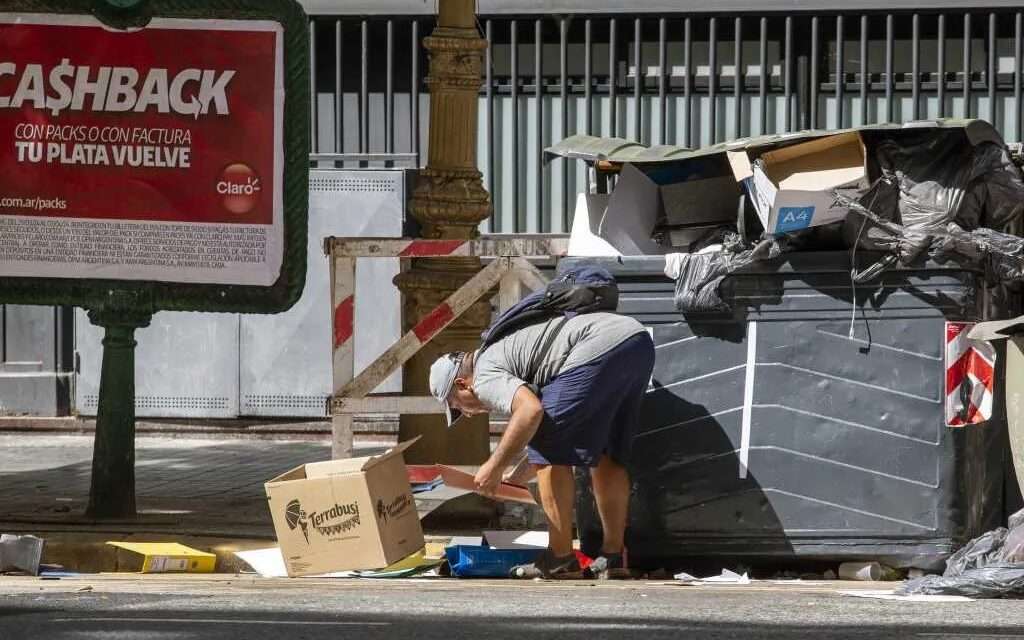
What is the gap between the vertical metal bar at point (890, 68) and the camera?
561 inches

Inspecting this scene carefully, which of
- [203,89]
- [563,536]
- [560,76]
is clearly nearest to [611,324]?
[563,536]

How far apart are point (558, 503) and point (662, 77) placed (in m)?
7.17

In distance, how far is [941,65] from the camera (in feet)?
46.7

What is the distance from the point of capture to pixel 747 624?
6.17m

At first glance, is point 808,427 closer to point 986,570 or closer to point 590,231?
point 986,570

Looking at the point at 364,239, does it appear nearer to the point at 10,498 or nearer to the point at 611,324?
the point at 611,324

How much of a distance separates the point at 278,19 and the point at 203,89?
50 cm

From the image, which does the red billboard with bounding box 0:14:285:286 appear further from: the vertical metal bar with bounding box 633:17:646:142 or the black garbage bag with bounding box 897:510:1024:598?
the vertical metal bar with bounding box 633:17:646:142

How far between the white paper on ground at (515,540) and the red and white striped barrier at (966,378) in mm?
1920

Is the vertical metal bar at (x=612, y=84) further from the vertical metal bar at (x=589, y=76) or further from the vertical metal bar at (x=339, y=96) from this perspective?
the vertical metal bar at (x=339, y=96)


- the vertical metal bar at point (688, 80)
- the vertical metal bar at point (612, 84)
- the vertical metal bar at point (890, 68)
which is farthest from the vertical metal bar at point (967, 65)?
the vertical metal bar at point (612, 84)

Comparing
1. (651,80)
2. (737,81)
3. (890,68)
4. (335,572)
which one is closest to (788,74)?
(737,81)

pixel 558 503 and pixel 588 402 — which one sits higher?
pixel 588 402

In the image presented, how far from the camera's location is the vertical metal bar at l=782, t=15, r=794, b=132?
47.1ft
